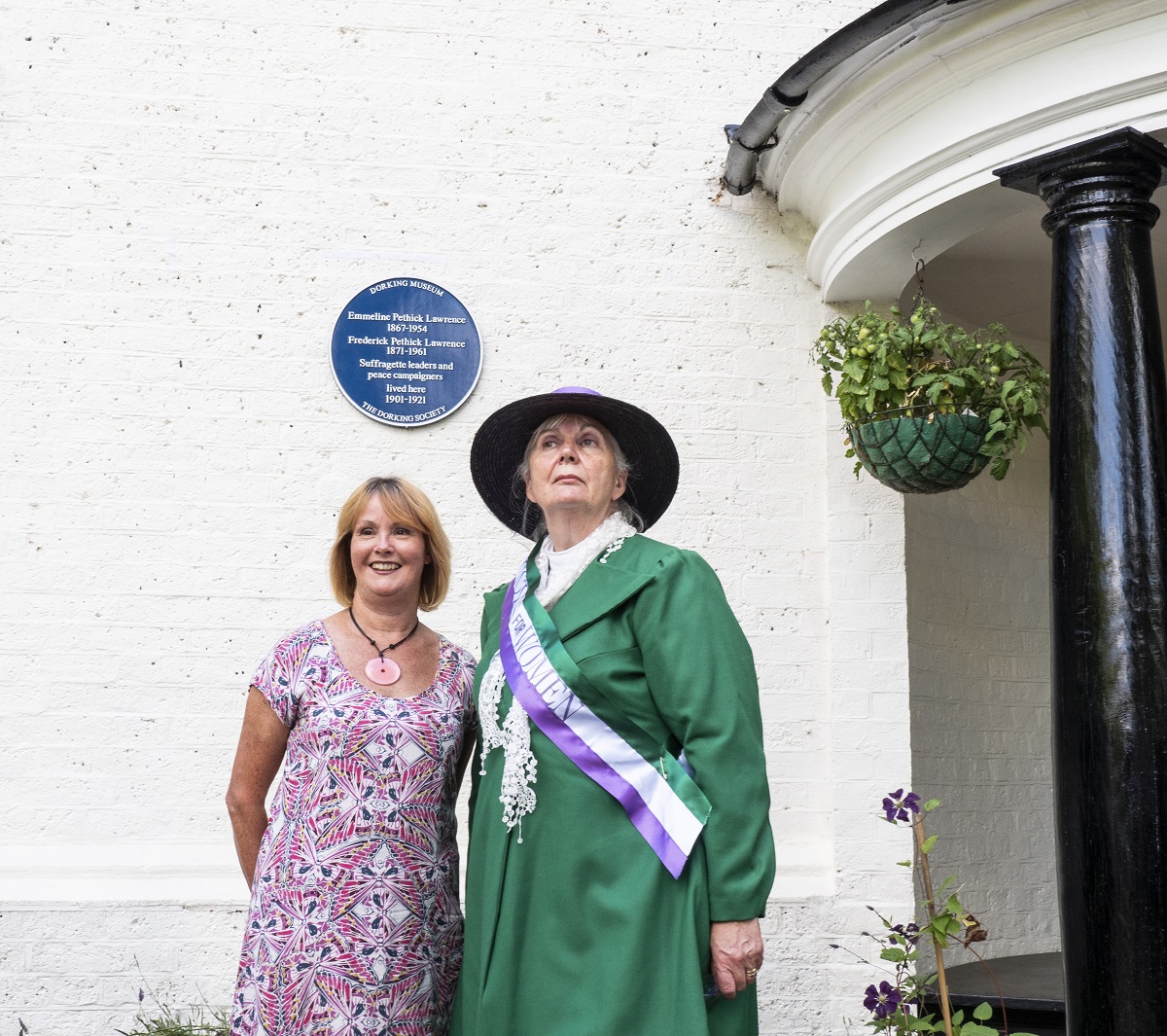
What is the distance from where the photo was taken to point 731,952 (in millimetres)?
2281

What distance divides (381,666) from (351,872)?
1.36 feet

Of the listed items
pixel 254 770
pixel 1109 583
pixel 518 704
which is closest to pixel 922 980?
pixel 1109 583

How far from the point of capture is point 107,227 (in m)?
4.18

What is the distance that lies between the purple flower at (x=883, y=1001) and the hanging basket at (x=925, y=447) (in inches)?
55.4

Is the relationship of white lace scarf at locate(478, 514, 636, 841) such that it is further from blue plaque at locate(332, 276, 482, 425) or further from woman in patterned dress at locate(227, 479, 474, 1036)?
blue plaque at locate(332, 276, 482, 425)

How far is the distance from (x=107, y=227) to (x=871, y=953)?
3.44 m

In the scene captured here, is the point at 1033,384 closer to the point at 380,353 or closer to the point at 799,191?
the point at 799,191

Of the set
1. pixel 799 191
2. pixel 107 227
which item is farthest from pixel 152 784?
pixel 799 191

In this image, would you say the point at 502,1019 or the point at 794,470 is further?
the point at 794,470

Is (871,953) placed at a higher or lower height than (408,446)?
lower

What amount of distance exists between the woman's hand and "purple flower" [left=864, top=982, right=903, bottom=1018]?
117 cm

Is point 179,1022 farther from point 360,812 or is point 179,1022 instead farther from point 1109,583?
point 1109,583

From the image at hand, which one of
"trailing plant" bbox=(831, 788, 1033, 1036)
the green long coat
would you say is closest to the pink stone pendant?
the green long coat

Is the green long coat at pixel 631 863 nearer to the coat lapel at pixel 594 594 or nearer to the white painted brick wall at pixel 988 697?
the coat lapel at pixel 594 594
